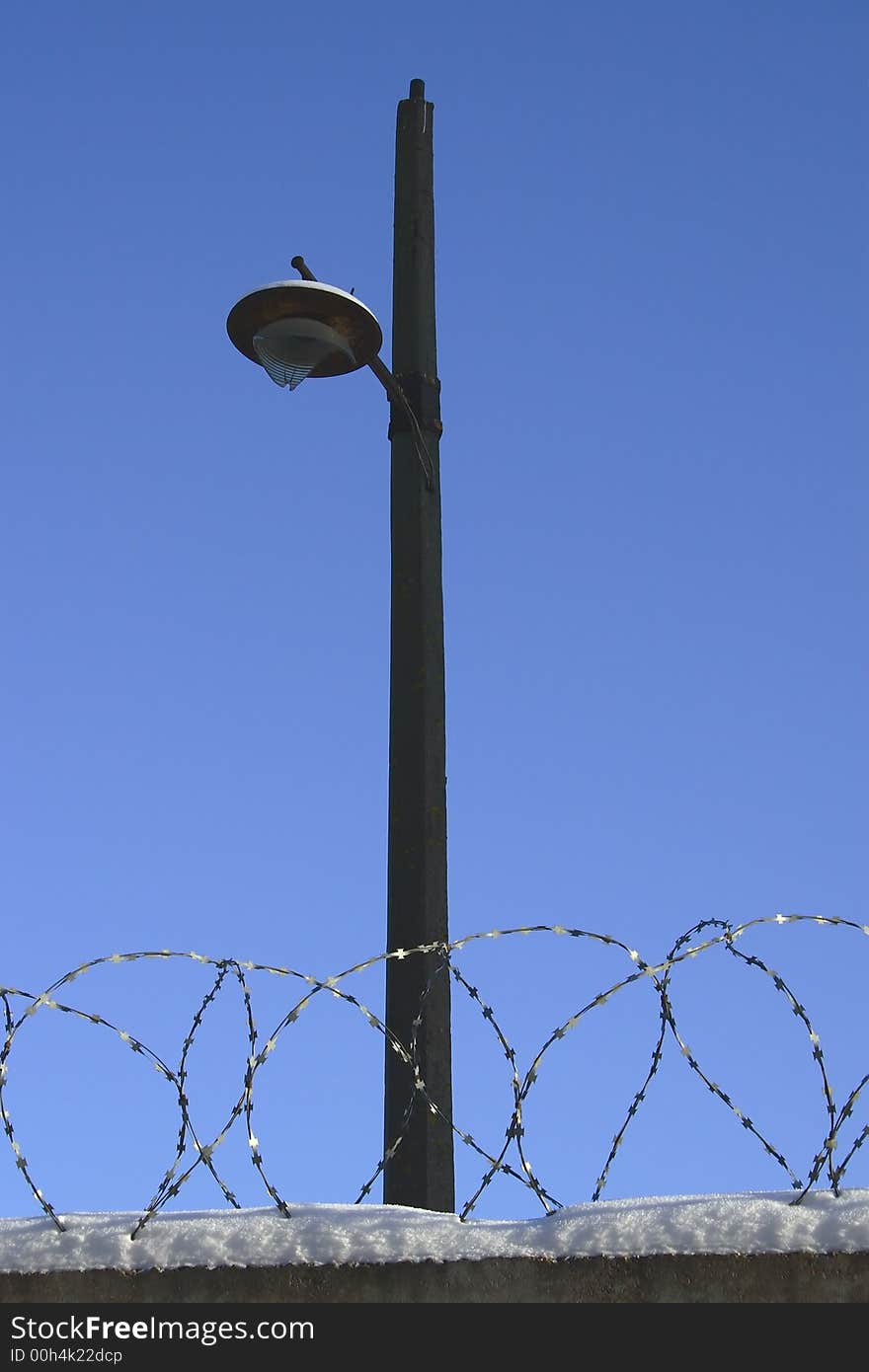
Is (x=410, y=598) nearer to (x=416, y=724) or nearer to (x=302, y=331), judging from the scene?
(x=416, y=724)

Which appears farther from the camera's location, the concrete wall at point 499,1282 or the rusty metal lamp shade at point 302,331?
the rusty metal lamp shade at point 302,331

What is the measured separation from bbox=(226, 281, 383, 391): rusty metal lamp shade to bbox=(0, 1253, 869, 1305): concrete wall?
4193 mm

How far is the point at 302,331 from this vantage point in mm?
7297

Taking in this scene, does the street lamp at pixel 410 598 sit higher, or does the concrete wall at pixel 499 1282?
the street lamp at pixel 410 598

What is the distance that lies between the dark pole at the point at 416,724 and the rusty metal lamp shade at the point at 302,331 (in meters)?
0.51

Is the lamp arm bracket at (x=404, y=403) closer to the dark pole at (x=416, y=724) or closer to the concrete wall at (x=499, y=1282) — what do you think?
the dark pole at (x=416, y=724)

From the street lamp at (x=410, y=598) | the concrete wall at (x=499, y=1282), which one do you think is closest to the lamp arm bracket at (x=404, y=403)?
the street lamp at (x=410, y=598)

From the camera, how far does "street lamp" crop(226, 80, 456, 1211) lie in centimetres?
637

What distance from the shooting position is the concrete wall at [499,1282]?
425 cm

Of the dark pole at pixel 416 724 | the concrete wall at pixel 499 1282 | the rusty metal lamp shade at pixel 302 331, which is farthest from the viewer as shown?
the rusty metal lamp shade at pixel 302 331

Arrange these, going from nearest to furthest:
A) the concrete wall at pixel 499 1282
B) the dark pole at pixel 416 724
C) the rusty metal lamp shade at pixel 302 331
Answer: the concrete wall at pixel 499 1282, the dark pole at pixel 416 724, the rusty metal lamp shade at pixel 302 331
